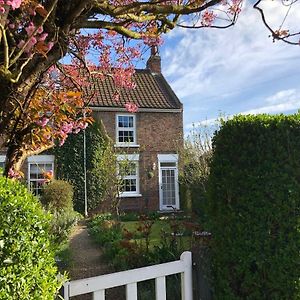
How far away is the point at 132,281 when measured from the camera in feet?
10.2

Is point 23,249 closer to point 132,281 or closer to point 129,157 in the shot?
→ point 132,281

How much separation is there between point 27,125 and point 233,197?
2179mm

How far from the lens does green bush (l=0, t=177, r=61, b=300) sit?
6.93 ft

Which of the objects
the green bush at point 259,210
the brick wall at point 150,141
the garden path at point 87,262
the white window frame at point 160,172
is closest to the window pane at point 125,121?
the brick wall at point 150,141

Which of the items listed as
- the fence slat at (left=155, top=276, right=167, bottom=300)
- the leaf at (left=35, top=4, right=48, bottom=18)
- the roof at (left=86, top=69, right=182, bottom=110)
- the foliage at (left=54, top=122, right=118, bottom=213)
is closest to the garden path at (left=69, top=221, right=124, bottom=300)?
the fence slat at (left=155, top=276, right=167, bottom=300)

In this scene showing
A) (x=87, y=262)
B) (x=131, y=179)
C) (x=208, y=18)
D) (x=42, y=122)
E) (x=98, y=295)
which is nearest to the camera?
(x=98, y=295)

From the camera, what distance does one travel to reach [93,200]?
20219 millimetres

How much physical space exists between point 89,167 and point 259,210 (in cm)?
1730

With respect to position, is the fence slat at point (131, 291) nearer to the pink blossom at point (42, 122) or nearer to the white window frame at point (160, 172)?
the pink blossom at point (42, 122)

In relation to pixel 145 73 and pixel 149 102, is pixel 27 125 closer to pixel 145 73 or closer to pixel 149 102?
pixel 149 102

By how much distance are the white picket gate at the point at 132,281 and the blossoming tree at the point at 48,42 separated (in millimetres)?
1705

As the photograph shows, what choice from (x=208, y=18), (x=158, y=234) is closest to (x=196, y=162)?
(x=158, y=234)

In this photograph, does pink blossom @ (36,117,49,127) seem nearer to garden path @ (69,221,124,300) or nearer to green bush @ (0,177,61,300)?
green bush @ (0,177,61,300)

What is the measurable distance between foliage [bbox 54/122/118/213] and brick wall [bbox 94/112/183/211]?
1168 millimetres
